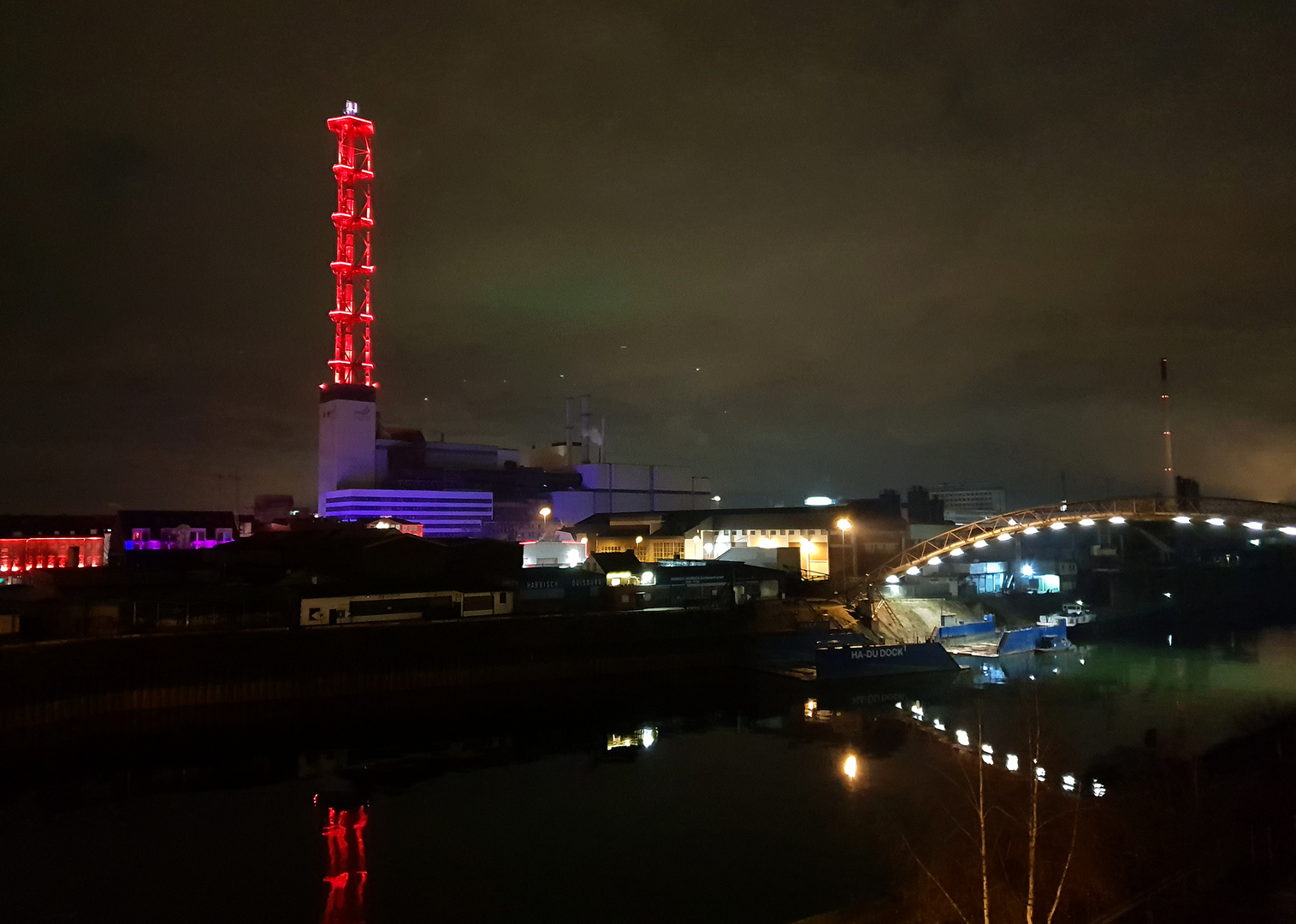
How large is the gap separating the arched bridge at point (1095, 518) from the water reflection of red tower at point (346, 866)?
26.8 m

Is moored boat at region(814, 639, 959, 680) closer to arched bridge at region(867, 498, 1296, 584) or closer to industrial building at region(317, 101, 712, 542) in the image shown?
arched bridge at region(867, 498, 1296, 584)

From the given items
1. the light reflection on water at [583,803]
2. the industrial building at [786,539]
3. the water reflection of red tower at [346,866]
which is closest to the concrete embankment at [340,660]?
the light reflection on water at [583,803]

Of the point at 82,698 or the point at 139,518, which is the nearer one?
the point at 82,698

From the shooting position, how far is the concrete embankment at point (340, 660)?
67.5ft

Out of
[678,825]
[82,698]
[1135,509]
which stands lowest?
[678,825]

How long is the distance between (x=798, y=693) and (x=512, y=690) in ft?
30.6

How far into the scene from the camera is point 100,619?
75.6 feet

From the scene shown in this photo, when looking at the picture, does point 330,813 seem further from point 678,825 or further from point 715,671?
point 715,671

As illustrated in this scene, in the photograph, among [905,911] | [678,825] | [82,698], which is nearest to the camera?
[905,911]

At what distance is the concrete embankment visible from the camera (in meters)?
20.6

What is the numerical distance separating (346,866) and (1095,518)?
29.6 meters

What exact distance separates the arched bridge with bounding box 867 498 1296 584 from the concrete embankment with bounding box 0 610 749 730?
1140cm

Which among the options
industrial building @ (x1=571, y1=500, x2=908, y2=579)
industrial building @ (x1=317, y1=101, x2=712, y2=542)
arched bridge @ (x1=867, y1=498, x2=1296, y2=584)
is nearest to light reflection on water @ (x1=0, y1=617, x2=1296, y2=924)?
arched bridge @ (x1=867, y1=498, x2=1296, y2=584)

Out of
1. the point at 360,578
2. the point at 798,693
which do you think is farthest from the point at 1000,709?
the point at 360,578
